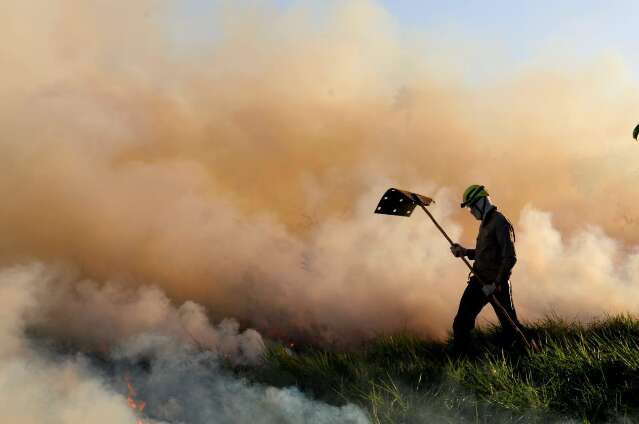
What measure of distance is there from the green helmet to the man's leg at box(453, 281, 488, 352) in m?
1.07

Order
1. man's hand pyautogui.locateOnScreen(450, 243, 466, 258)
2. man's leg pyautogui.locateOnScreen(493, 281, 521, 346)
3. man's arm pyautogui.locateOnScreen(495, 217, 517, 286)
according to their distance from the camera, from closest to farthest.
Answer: man's arm pyautogui.locateOnScreen(495, 217, 517, 286)
man's leg pyautogui.locateOnScreen(493, 281, 521, 346)
man's hand pyautogui.locateOnScreen(450, 243, 466, 258)

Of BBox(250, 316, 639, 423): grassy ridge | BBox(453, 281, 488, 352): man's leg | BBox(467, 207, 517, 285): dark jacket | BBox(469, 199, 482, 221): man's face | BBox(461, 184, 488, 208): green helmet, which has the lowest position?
BBox(250, 316, 639, 423): grassy ridge

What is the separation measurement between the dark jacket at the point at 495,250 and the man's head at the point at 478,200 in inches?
3.1

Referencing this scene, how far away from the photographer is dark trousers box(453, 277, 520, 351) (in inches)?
279

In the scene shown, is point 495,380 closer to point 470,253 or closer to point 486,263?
point 486,263

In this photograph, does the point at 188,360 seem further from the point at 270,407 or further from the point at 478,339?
the point at 478,339

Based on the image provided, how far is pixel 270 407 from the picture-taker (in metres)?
6.20

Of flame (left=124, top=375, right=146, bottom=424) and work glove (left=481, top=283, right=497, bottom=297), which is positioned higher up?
work glove (left=481, top=283, right=497, bottom=297)

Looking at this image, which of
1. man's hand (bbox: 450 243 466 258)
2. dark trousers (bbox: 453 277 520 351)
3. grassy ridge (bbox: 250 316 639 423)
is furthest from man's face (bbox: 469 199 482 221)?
grassy ridge (bbox: 250 316 639 423)

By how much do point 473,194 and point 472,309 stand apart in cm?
149

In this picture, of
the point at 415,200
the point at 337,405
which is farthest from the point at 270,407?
the point at 415,200

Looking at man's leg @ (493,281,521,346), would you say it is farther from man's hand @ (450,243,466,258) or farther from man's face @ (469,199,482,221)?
man's face @ (469,199,482,221)

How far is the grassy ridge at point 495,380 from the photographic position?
5488mm

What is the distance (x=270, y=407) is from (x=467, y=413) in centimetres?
215
